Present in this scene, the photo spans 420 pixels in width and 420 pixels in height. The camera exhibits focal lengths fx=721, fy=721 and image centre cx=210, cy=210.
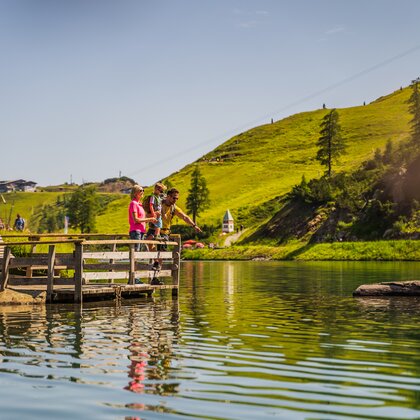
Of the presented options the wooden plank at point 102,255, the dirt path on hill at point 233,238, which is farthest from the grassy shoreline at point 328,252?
the wooden plank at point 102,255

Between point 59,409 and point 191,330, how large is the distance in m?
7.83

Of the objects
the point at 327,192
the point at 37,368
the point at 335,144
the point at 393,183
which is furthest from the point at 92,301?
the point at 335,144

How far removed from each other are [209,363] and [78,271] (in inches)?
452

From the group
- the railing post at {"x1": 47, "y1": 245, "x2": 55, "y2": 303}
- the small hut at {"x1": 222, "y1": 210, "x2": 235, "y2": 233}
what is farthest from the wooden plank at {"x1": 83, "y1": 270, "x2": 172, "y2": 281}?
the small hut at {"x1": 222, "y1": 210, "x2": 235, "y2": 233}

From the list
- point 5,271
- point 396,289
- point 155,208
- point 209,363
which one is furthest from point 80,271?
point 209,363

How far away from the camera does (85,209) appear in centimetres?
16375

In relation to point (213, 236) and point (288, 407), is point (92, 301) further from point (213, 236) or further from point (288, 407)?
point (213, 236)

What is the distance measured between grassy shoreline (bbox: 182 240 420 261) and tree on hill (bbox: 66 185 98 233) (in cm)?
4631

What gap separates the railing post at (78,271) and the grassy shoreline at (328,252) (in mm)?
60835

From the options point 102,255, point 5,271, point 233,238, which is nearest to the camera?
point 5,271

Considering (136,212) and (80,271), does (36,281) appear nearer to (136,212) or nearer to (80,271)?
(80,271)

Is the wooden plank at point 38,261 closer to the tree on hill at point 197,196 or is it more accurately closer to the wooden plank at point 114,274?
the wooden plank at point 114,274

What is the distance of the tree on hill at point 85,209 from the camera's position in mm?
163250

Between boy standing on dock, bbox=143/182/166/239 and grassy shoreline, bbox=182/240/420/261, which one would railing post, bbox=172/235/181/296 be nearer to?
boy standing on dock, bbox=143/182/166/239
